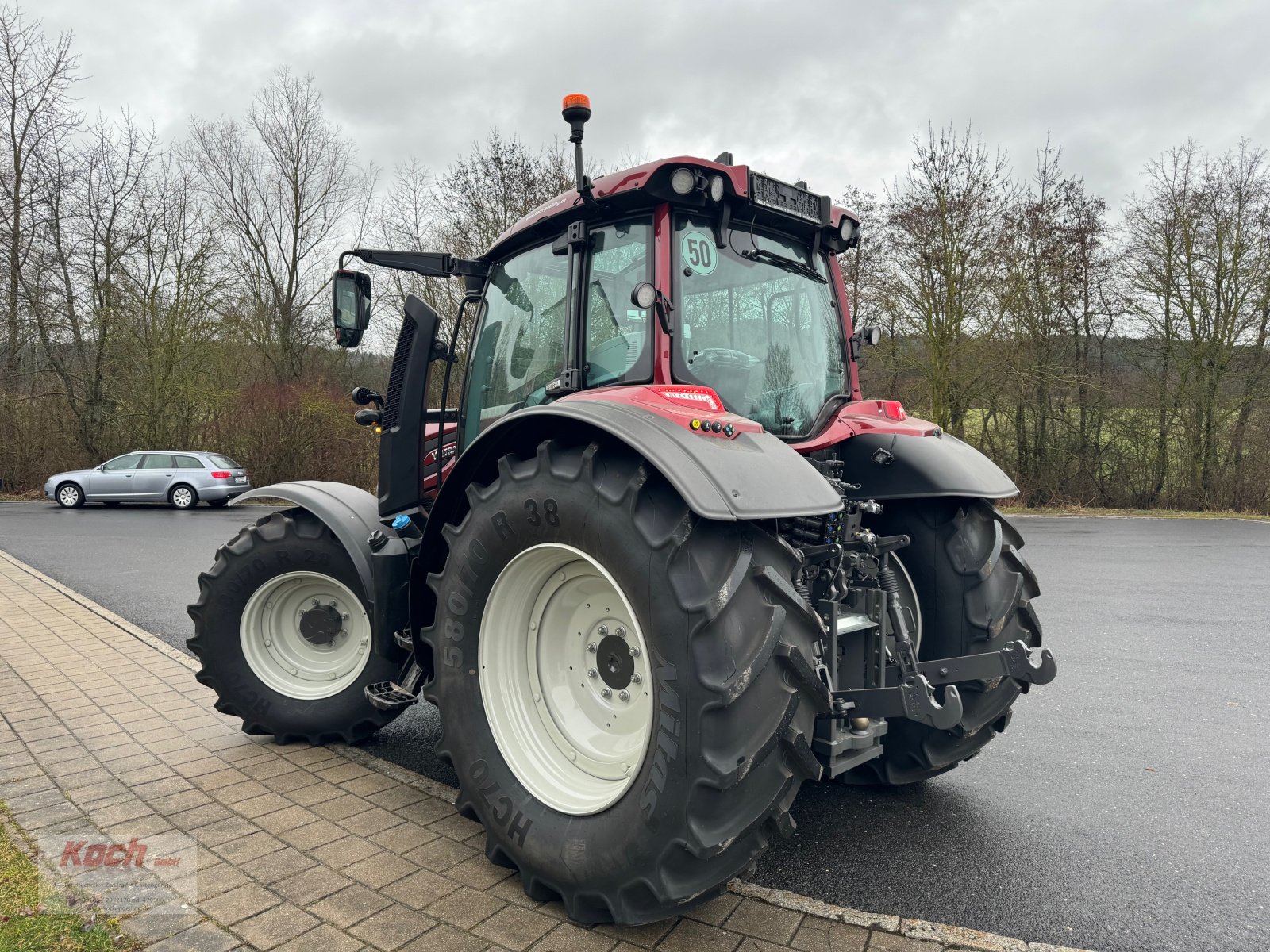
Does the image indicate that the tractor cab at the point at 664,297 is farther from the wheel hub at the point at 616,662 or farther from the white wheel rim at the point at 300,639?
the white wheel rim at the point at 300,639

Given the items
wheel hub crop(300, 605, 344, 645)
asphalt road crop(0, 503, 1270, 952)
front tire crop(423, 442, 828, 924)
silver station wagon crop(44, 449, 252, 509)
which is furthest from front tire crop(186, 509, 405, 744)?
silver station wagon crop(44, 449, 252, 509)

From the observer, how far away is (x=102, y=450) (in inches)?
888

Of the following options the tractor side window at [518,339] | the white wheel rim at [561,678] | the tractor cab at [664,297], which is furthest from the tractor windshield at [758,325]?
the white wheel rim at [561,678]

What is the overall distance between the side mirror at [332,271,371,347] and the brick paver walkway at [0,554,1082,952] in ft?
6.28

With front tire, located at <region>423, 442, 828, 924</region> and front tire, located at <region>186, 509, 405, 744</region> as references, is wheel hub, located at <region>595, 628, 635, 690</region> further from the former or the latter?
front tire, located at <region>186, 509, 405, 744</region>

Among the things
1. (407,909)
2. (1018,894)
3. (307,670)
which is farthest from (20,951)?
(1018,894)

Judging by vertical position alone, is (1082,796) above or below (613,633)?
below

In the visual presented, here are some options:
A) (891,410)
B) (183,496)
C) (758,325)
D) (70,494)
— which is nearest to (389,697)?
(758,325)

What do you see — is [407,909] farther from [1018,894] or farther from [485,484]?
[1018,894]

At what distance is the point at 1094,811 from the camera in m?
3.22

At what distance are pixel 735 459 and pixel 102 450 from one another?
25404 mm

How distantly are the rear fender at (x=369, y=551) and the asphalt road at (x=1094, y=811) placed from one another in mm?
712

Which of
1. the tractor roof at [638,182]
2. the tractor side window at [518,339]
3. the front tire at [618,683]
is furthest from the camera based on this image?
the tractor side window at [518,339]

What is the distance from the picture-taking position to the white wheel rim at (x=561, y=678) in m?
A: 2.55
